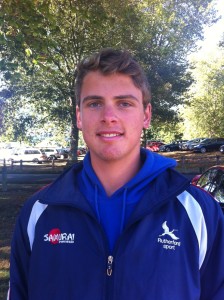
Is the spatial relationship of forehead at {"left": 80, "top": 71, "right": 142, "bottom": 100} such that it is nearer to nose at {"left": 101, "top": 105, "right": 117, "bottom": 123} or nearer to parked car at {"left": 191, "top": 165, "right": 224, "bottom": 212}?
nose at {"left": 101, "top": 105, "right": 117, "bottom": 123}

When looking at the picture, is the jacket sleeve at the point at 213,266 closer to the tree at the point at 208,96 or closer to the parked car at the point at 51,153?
the parked car at the point at 51,153

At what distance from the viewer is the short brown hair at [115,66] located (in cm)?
204

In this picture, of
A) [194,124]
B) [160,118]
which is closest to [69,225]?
[160,118]

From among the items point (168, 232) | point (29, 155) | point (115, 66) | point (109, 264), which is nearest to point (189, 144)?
point (29, 155)

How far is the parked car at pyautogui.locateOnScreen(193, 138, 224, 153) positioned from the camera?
145 ft

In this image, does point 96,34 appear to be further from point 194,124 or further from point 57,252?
point 194,124

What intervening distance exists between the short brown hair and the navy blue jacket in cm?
52

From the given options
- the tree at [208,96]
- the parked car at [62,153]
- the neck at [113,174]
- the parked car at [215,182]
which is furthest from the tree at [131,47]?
the parked car at [62,153]

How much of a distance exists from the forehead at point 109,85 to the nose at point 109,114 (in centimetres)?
7

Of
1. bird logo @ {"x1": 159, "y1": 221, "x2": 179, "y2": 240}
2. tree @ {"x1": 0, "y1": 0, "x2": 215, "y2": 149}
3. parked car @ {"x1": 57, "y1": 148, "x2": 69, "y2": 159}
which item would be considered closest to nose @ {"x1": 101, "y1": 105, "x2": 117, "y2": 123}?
bird logo @ {"x1": 159, "y1": 221, "x2": 179, "y2": 240}

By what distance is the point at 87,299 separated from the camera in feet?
5.57

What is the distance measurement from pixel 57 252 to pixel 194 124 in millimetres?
52590

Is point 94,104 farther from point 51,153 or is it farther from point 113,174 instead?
point 51,153

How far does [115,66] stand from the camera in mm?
2035
